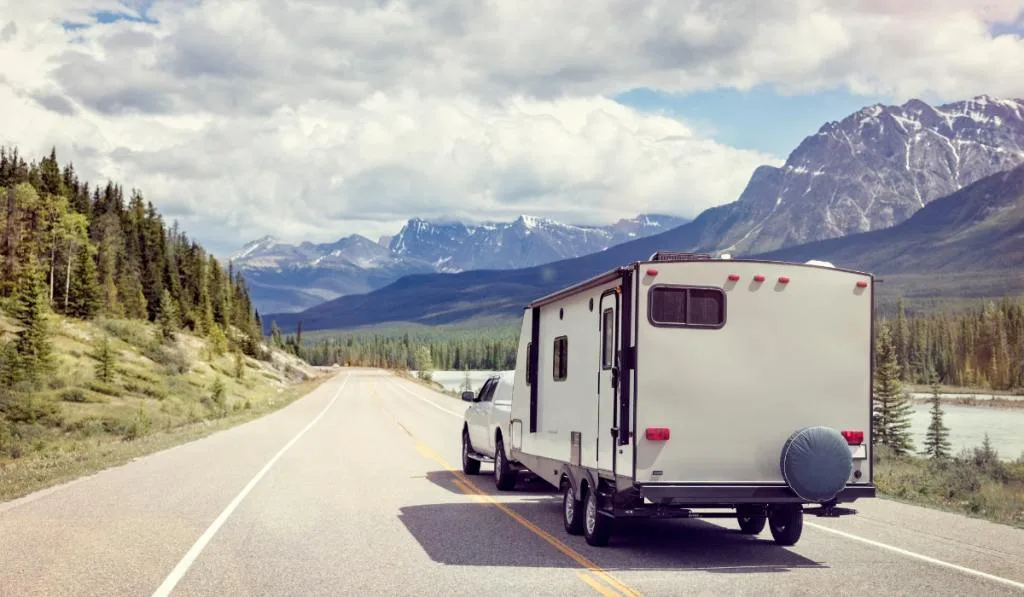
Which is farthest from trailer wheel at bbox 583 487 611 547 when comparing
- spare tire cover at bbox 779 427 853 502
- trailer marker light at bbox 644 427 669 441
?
spare tire cover at bbox 779 427 853 502

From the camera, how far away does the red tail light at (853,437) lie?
11484 mm

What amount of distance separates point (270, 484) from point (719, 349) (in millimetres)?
9822

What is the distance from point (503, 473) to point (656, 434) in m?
7.20

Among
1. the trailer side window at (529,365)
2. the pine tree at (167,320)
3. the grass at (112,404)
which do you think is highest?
the pine tree at (167,320)

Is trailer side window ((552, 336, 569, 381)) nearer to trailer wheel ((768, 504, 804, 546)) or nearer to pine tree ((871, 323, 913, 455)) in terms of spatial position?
trailer wheel ((768, 504, 804, 546))

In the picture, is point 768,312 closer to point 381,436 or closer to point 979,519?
point 979,519

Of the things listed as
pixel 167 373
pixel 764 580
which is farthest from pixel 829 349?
pixel 167 373

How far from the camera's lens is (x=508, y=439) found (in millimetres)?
17391

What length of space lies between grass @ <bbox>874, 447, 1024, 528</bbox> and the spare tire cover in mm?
4704

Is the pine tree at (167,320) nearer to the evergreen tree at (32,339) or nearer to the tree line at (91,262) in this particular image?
the tree line at (91,262)

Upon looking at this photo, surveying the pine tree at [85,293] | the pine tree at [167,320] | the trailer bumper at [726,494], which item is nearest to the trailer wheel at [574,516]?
the trailer bumper at [726,494]

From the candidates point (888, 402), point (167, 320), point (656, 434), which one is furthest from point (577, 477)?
point (167, 320)

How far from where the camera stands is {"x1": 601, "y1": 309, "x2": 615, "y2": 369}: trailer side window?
11719mm

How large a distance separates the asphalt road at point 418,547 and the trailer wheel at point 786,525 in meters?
0.16
